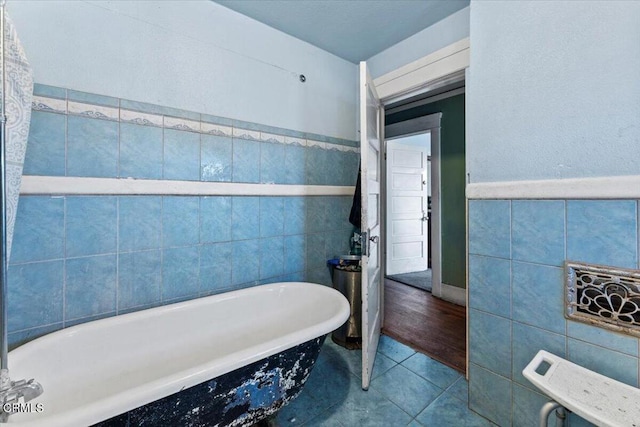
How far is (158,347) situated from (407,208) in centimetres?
361

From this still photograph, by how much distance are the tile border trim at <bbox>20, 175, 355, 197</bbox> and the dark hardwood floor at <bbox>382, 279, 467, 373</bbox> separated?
152cm

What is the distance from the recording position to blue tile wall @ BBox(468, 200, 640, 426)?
1.05 metres

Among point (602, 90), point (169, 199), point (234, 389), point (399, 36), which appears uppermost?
point (399, 36)

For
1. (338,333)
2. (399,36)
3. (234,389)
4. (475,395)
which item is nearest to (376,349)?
(338,333)

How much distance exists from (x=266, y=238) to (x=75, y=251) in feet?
3.52

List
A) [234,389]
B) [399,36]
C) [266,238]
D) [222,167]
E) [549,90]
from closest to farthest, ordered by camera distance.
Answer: [234,389], [549,90], [222,167], [266,238], [399,36]

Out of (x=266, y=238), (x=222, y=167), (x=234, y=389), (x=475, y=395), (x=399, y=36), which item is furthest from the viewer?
(x=399, y=36)

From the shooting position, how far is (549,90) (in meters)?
1.20

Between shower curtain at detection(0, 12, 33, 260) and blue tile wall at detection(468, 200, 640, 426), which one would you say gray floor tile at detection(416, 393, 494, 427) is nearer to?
blue tile wall at detection(468, 200, 640, 426)

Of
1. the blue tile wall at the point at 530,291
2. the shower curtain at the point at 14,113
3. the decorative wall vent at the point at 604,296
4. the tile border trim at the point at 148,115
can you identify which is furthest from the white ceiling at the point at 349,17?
the decorative wall vent at the point at 604,296

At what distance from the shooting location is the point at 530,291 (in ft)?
4.15

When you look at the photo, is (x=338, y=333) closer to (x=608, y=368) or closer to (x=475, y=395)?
(x=475, y=395)

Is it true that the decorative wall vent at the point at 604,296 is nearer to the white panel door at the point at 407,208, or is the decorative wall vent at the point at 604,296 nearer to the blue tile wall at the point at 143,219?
the blue tile wall at the point at 143,219

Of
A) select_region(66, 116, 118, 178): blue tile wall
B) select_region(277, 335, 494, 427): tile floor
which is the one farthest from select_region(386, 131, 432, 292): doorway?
select_region(66, 116, 118, 178): blue tile wall
